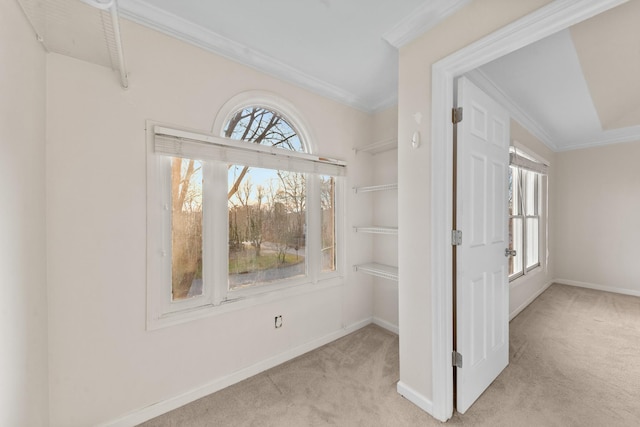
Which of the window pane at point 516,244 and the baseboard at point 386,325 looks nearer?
the baseboard at point 386,325

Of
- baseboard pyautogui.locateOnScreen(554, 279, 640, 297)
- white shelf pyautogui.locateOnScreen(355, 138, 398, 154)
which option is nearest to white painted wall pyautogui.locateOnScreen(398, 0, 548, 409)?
white shelf pyautogui.locateOnScreen(355, 138, 398, 154)

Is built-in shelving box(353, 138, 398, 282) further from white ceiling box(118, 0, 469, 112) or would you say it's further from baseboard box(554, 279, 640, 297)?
baseboard box(554, 279, 640, 297)

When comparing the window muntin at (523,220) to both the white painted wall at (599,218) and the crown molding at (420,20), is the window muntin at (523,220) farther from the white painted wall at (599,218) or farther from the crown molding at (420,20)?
the crown molding at (420,20)

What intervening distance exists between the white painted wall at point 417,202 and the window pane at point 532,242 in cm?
302

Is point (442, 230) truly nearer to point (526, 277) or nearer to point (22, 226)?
point (22, 226)

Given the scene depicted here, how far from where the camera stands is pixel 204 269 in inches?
71.8

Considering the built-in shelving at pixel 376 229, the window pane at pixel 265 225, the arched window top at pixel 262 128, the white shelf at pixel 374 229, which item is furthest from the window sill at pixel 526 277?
the arched window top at pixel 262 128

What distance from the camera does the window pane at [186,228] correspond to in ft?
5.65

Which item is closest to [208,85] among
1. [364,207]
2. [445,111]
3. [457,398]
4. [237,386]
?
[445,111]

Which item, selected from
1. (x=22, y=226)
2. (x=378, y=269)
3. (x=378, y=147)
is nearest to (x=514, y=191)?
(x=378, y=147)

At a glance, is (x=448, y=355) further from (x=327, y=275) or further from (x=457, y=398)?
(x=327, y=275)

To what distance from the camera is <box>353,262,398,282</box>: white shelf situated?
7.91ft

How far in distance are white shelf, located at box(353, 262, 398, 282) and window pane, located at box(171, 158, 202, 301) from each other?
1586mm

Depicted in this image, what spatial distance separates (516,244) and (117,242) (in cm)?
419
